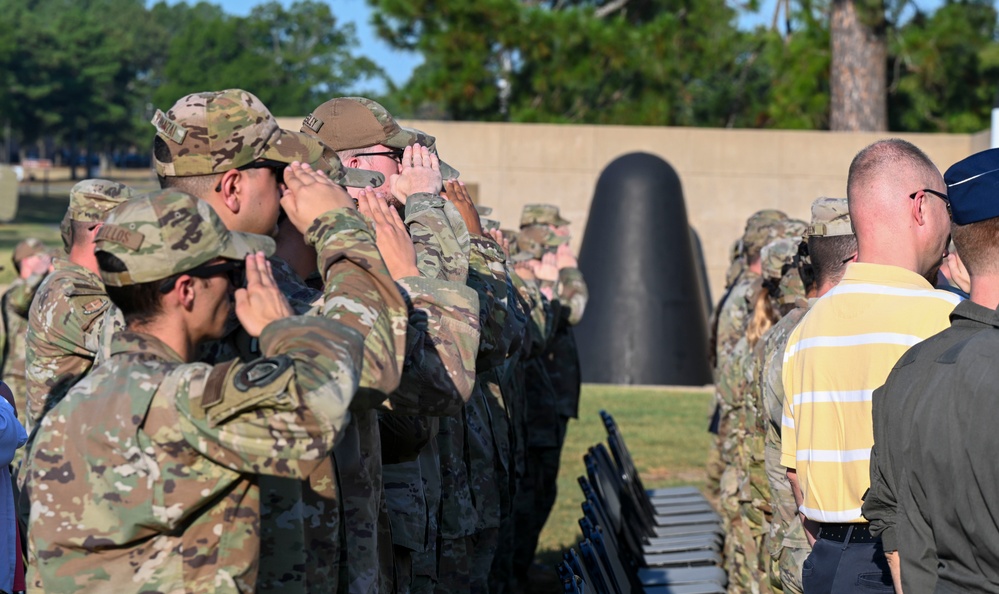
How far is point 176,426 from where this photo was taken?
107 inches

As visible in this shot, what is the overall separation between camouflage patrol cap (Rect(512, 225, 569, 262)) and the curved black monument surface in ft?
20.1

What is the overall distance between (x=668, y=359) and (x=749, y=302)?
7.66m

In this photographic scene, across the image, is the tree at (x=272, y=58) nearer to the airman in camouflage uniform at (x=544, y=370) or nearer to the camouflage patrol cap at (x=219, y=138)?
the airman in camouflage uniform at (x=544, y=370)

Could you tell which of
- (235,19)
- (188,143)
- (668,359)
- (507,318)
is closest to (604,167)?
(668,359)

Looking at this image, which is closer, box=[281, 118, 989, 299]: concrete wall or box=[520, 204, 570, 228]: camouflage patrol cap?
box=[520, 204, 570, 228]: camouflage patrol cap

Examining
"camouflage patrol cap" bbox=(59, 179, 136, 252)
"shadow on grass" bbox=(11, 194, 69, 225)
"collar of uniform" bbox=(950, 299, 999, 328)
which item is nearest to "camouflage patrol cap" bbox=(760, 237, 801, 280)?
"camouflage patrol cap" bbox=(59, 179, 136, 252)

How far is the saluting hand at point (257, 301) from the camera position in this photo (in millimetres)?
2871

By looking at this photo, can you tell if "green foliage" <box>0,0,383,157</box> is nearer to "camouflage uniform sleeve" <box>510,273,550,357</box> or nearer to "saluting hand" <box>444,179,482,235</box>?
"camouflage uniform sleeve" <box>510,273,550,357</box>

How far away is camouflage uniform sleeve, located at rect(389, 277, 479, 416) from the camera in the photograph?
11.3ft

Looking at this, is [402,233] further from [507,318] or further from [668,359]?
[668,359]

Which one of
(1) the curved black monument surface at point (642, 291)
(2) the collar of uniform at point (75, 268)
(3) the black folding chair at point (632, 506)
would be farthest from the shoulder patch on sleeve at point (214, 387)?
(1) the curved black monument surface at point (642, 291)

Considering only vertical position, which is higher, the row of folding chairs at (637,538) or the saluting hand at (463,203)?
the saluting hand at (463,203)

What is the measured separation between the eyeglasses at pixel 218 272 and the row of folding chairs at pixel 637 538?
1836mm

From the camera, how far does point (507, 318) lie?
4.39 m
